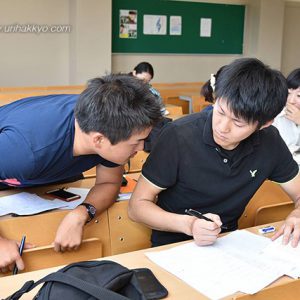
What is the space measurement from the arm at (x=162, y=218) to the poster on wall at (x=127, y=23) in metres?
5.33

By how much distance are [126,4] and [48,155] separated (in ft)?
18.3

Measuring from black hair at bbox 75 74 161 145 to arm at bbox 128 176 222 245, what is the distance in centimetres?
28

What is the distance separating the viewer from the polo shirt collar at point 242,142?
1605 millimetres

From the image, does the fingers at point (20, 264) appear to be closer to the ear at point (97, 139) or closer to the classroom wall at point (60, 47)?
the ear at point (97, 139)

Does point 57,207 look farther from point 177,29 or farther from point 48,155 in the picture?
point 177,29

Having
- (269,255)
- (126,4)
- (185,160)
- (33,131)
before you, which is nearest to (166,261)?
(269,255)

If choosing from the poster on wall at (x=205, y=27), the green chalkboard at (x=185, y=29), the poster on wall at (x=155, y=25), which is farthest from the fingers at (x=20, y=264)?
the poster on wall at (x=205, y=27)

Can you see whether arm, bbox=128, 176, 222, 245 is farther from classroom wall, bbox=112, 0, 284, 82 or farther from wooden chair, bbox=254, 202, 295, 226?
classroom wall, bbox=112, 0, 284, 82

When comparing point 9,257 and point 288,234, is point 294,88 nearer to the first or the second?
point 288,234

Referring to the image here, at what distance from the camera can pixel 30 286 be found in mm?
1013

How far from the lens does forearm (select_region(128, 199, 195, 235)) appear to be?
4.76 feet

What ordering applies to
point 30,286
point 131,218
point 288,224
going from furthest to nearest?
point 131,218 < point 288,224 < point 30,286

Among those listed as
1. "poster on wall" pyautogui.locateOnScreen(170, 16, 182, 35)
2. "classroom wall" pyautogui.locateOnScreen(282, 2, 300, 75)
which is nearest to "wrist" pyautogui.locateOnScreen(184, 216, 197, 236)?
"poster on wall" pyautogui.locateOnScreen(170, 16, 182, 35)

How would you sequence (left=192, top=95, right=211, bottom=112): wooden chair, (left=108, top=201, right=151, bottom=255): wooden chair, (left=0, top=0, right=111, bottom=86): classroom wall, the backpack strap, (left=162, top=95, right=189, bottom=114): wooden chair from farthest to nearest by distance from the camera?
1. (left=162, top=95, right=189, bottom=114): wooden chair
2. (left=192, top=95, right=211, bottom=112): wooden chair
3. (left=0, top=0, right=111, bottom=86): classroom wall
4. (left=108, top=201, right=151, bottom=255): wooden chair
5. the backpack strap
